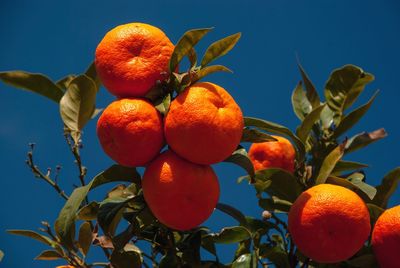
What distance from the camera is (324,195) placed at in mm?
Result: 1832

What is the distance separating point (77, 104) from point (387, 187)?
1188 mm

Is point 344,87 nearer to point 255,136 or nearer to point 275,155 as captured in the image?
point 275,155

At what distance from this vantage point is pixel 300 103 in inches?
101

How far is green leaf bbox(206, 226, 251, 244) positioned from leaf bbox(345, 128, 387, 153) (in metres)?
0.65

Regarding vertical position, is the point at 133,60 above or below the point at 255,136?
above

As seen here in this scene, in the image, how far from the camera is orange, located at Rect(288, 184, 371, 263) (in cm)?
179

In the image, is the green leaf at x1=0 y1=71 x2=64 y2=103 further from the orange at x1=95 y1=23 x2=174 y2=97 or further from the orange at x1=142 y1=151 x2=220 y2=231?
the orange at x1=142 y1=151 x2=220 y2=231

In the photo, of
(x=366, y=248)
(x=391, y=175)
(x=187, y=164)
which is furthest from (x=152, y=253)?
(x=391, y=175)

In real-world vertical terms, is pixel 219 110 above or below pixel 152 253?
above

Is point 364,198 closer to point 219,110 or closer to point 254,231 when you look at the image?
point 254,231

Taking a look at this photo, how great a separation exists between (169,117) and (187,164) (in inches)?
5.5

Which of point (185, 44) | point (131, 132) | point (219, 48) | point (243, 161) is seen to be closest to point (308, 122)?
point (243, 161)

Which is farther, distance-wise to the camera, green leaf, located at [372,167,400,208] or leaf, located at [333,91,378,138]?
leaf, located at [333,91,378,138]

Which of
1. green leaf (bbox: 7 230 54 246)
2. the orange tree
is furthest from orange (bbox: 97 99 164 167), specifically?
green leaf (bbox: 7 230 54 246)
